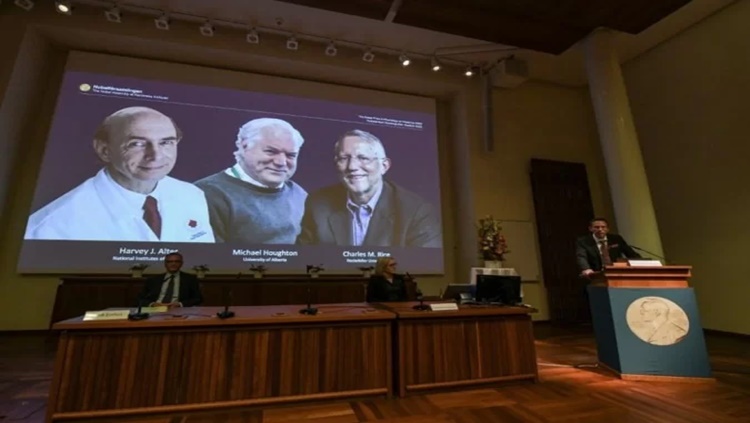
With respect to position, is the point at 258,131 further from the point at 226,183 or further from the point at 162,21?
the point at 162,21

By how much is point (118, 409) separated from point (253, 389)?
0.69 m

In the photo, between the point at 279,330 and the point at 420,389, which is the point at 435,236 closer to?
the point at 420,389

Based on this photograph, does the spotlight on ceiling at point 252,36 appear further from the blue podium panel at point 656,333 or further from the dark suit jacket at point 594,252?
the blue podium panel at point 656,333

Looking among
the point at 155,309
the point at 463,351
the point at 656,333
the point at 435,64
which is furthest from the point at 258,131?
the point at 656,333

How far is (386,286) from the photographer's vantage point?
3.41 meters

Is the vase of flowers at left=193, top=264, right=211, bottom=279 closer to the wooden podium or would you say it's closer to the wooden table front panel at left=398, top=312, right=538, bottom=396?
the wooden table front panel at left=398, top=312, right=538, bottom=396

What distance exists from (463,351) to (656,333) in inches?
59.9

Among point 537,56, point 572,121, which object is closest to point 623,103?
point 537,56

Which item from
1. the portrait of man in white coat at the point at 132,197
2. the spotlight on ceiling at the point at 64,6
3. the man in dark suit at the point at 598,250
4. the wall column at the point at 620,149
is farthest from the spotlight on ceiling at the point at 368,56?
the man in dark suit at the point at 598,250

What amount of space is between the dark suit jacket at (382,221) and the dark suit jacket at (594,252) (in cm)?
246

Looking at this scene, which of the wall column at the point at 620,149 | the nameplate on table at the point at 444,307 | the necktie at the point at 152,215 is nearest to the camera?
the nameplate on table at the point at 444,307

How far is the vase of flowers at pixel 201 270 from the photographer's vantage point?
14.8 feet

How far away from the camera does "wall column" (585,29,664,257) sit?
421cm
